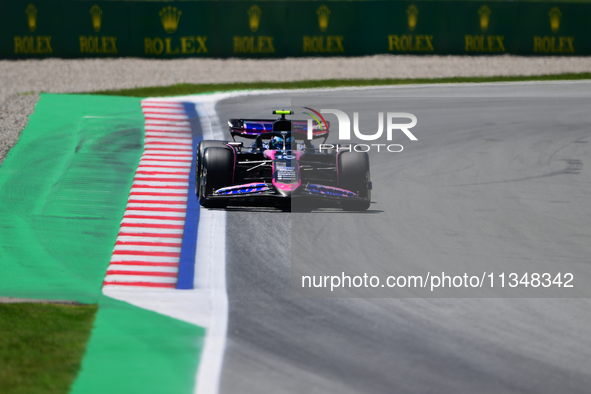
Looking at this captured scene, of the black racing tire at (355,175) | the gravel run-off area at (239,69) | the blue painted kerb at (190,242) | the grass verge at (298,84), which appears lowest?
the blue painted kerb at (190,242)

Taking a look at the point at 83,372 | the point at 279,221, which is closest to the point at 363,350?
the point at 83,372

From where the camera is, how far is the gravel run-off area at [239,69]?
2364 centimetres

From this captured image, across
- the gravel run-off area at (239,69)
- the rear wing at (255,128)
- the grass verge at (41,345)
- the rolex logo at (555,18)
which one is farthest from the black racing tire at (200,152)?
the rolex logo at (555,18)

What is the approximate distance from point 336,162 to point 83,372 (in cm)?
562

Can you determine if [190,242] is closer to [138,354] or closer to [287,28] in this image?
[138,354]

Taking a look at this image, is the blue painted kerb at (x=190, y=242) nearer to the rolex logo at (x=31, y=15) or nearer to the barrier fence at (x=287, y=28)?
the barrier fence at (x=287, y=28)

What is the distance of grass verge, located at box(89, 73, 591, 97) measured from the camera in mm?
21828

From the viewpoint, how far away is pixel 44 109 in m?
18.5

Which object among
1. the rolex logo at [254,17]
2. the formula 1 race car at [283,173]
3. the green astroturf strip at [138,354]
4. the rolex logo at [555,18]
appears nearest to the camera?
the green astroturf strip at [138,354]

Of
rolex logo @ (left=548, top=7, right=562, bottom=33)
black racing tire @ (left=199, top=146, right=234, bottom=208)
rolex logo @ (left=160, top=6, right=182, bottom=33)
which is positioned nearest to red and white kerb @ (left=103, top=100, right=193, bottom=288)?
black racing tire @ (left=199, top=146, right=234, bottom=208)

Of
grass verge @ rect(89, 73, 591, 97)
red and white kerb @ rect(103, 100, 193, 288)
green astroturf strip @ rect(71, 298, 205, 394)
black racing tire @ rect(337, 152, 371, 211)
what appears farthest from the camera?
grass verge @ rect(89, 73, 591, 97)

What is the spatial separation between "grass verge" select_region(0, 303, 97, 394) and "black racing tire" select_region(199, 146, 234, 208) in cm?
297

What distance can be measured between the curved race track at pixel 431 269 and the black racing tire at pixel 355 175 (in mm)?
281

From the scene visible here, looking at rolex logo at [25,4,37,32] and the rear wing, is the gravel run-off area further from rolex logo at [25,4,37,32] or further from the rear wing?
the rear wing
